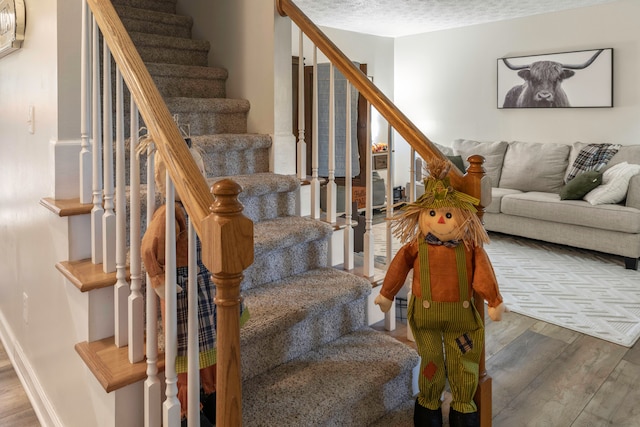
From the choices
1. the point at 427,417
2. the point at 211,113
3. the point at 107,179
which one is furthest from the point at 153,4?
the point at 427,417

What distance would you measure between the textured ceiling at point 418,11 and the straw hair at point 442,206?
3.97 m

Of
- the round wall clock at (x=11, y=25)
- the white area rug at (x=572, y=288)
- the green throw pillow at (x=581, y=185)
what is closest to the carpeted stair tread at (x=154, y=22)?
the round wall clock at (x=11, y=25)

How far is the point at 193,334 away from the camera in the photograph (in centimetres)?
112

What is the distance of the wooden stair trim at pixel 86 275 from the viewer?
1521 millimetres

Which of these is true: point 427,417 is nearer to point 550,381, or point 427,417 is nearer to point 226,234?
point 550,381

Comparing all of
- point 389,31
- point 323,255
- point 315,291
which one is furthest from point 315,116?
point 389,31

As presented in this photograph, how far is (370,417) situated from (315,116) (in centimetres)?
135

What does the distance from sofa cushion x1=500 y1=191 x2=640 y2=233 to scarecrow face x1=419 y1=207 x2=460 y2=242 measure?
3.32m

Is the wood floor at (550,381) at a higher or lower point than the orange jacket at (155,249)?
lower

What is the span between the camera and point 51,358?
202 centimetres

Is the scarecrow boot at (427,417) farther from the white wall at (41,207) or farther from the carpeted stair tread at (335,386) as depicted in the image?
the white wall at (41,207)

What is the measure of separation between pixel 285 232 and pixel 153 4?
2096mm

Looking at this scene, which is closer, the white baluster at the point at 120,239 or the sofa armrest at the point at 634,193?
the white baluster at the point at 120,239

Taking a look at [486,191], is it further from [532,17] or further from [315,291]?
[532,17]
